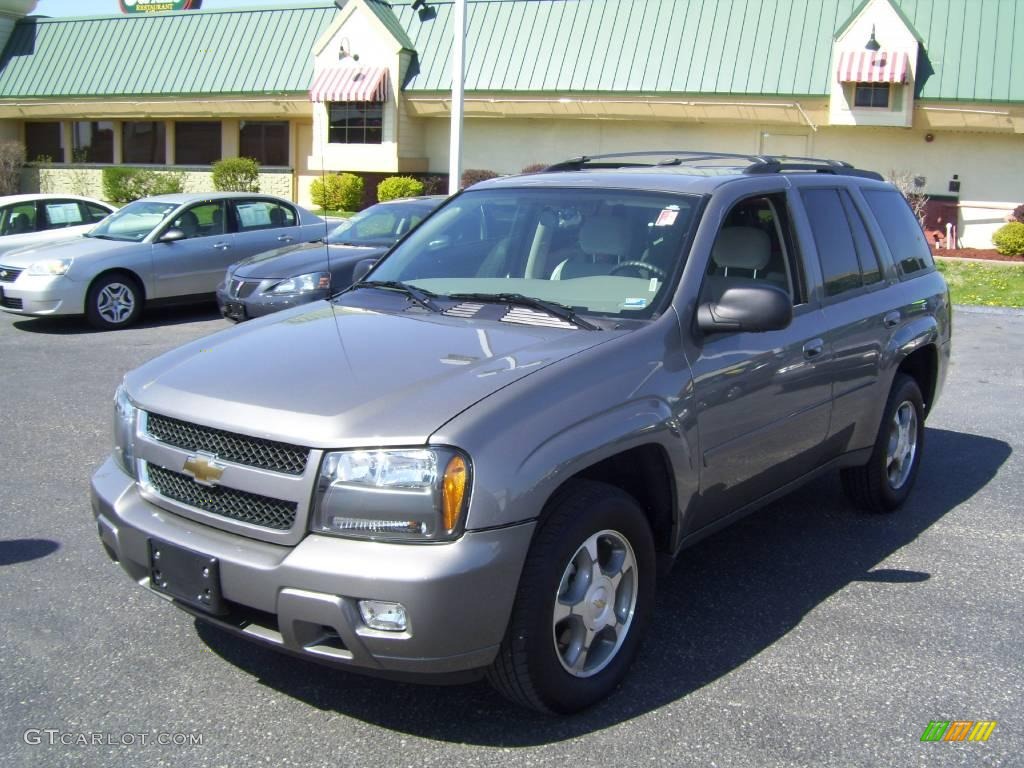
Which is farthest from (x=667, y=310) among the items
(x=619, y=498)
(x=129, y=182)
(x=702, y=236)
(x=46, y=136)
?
(x=46, y=136)

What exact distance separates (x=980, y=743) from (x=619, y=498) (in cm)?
147

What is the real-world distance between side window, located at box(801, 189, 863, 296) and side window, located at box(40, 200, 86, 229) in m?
13.0

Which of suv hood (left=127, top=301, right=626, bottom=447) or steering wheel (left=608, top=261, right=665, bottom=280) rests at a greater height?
steering wheel (left=608, top=261, right=665, bottom=280)

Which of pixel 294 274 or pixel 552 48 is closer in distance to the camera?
pixel 294 274

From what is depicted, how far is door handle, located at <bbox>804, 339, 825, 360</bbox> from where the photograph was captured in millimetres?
4754

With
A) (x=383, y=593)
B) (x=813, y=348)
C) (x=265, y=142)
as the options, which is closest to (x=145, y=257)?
(x=813, y=348)

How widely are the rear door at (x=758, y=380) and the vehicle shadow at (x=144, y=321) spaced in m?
9.16

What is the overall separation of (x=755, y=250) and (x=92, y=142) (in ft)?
114

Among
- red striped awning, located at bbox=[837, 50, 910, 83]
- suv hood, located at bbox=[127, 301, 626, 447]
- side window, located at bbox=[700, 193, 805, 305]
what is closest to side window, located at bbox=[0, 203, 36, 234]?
suv hood, located at bbox=[127, 301, 626, 447]

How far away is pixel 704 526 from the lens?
431 cm

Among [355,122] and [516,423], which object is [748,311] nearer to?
[516,423]

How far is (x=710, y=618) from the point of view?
4.53 m

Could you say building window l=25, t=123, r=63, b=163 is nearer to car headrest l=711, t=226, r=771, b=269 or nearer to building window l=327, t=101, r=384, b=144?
building window l=327, t=101, r=384, b=144

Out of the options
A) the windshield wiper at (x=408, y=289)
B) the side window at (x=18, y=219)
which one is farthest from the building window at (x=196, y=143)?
the windshield wiper at (x=408, y=289)
